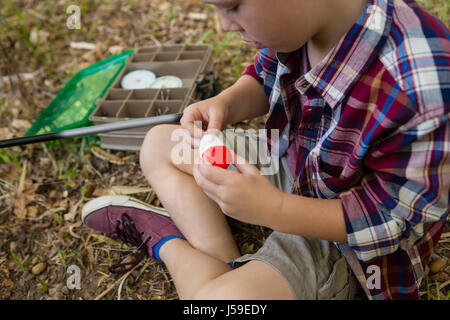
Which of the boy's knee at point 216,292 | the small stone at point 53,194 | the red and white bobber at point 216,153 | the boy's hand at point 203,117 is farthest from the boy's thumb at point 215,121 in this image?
the small stone at point 53,194

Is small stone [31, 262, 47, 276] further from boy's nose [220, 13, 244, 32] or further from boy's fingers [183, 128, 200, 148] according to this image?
boy's nose [220, 13, 244, 32]

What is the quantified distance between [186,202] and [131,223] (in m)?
0.22

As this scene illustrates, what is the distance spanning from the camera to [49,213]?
4.64ft

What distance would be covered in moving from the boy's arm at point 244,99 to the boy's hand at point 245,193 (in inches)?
12.2

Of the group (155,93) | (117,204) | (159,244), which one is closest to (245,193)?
(159,244)

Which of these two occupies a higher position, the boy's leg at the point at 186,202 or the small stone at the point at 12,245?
the boy's leg at the point at 186,202

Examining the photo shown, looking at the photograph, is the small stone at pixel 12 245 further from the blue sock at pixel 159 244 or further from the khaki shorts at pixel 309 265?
the khaki shorts at pixel 309 265

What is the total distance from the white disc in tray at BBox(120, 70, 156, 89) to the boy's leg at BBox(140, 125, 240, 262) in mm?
496

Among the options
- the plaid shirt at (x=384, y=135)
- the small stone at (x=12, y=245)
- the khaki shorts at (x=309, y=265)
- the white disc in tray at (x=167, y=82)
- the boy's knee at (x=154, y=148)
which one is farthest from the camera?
the white disc in tray at (x=167, y=82)

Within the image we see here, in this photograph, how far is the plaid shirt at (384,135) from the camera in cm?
67

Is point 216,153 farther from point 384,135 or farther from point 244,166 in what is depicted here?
point 384,135

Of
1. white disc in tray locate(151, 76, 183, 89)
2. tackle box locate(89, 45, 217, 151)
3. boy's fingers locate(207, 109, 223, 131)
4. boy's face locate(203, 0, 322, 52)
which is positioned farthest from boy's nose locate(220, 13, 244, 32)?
white disc in tray locate(151, 76, 183, 89)
